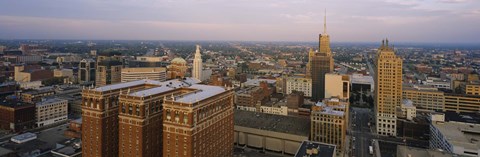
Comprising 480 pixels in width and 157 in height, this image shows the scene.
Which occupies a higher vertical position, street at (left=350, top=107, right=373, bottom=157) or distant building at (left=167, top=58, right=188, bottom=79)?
distant building at (left=167, top=58, right=188, bottom=79)

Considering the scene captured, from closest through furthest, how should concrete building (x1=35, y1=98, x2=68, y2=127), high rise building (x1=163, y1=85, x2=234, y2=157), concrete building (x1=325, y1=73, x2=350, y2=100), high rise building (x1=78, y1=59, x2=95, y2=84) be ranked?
1. high rise building (x1=163, y1=85, x2=234, y2=157)
2. concrete building (x1=35, y1=98, x2=68, y2=127)
3. concrete building (x1=325, y1=73, x2=350, y2=100)
4. high rise building (x1=78, y1=59, x2=95, y2=84)

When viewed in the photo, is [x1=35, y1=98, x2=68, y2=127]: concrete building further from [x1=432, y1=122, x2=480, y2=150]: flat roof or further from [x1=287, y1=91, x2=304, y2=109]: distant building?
[x1=432, y1=122, x2=480, y2=150]: flat roof

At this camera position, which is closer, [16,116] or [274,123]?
[274,123]

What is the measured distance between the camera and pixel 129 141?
54.9m

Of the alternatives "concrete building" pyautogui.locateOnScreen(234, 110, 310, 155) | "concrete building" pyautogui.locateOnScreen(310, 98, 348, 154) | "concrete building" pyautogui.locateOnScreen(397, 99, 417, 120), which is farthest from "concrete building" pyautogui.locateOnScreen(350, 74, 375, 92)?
"concrete building" pyautogui.locateOnScreen(310, 98, 348, 154)

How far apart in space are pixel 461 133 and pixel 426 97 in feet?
145

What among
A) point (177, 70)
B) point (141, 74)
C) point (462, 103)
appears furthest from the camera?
point (177, 70)

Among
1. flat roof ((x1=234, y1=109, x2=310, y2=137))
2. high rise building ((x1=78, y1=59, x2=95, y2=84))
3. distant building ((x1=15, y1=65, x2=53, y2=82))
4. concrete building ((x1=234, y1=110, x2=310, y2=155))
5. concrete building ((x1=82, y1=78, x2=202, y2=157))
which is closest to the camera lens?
concrete building ((x1=82, y1=78, x2=202, y2=157))

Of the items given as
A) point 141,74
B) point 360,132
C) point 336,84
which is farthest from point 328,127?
point 141,74

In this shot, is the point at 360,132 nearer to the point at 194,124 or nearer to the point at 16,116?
the point at 194,124

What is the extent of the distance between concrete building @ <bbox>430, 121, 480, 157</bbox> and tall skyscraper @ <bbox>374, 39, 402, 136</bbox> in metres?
12.6

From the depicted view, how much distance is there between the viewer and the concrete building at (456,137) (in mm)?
67250

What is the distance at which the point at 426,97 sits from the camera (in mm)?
118562

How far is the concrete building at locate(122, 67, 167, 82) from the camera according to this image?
152 m
